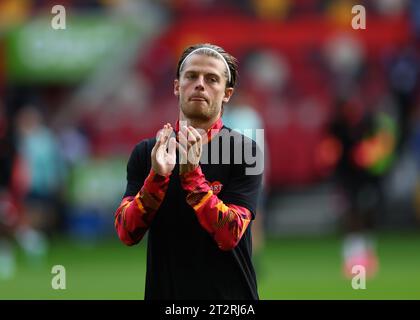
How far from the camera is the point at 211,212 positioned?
191 inches

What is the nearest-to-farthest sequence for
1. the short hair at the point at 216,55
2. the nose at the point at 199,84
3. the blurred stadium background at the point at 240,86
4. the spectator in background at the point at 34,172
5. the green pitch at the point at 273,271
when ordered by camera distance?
the nose at the point at 199,84
the short hair at the point at 216,55
the green pitch at the point at 273,271
the spectator in background at the point at 34,172
the blurred stadium background at the point at 240,86

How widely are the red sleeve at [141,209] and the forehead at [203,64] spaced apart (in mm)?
563

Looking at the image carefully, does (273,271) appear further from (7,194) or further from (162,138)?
(162,138)

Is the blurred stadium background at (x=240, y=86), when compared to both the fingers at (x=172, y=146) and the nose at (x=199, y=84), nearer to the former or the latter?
the nose at (x=199, y=84)

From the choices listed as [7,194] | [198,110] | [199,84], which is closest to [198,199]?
[198,110]

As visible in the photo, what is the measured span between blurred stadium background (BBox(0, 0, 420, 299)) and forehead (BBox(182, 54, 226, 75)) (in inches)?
469

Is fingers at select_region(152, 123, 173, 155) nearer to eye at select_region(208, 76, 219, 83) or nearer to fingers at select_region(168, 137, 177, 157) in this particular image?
fingers at select_region(168, 137, 177, 157)

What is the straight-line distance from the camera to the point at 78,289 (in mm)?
11469

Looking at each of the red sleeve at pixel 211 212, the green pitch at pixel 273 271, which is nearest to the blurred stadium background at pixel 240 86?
the green pitch at pixel 273 271

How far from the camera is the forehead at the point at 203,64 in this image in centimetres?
506

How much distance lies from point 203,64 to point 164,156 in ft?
1.70

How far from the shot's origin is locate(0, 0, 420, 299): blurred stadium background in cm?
1844

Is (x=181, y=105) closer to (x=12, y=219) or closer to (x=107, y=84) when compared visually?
(x=12, y=219)
